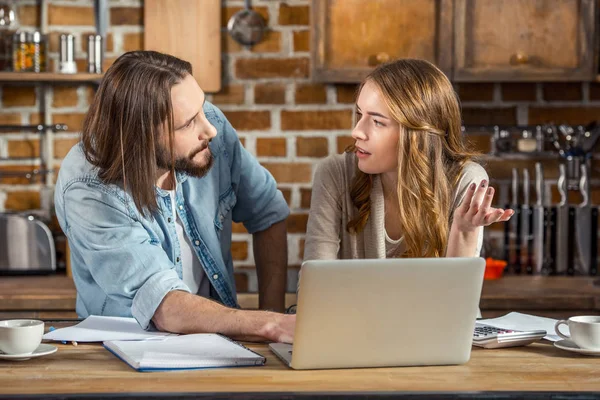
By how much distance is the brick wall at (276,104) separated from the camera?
315cm

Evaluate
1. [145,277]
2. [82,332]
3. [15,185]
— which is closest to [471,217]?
[145,277]

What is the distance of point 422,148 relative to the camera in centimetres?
220

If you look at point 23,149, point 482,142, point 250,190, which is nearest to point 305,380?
point 250,190

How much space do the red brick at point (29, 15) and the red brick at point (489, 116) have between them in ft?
5.07

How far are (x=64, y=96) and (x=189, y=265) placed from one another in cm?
124

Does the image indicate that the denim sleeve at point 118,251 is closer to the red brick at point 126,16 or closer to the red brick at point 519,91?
the red brick at point 126,16

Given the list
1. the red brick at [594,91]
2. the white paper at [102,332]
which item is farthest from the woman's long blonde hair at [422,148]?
the red brick at [594,91]

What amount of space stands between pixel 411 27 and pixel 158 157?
1.27 m

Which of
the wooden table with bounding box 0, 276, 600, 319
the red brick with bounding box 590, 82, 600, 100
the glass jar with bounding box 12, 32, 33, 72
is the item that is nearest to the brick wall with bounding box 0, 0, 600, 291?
the red brick with bounding box 590, 82, 600, 100

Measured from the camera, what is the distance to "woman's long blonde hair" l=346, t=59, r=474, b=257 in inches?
85.8

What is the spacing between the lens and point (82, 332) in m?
1.74

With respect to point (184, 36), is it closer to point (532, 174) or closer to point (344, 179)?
point (344, 179)

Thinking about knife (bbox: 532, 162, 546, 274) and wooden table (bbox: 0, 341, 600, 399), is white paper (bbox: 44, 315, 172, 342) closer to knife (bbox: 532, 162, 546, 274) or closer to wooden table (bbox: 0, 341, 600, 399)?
wooden table (bbox: 0, 341, 600, 399)

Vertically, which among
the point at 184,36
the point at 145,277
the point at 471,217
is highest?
the point at 184,36
